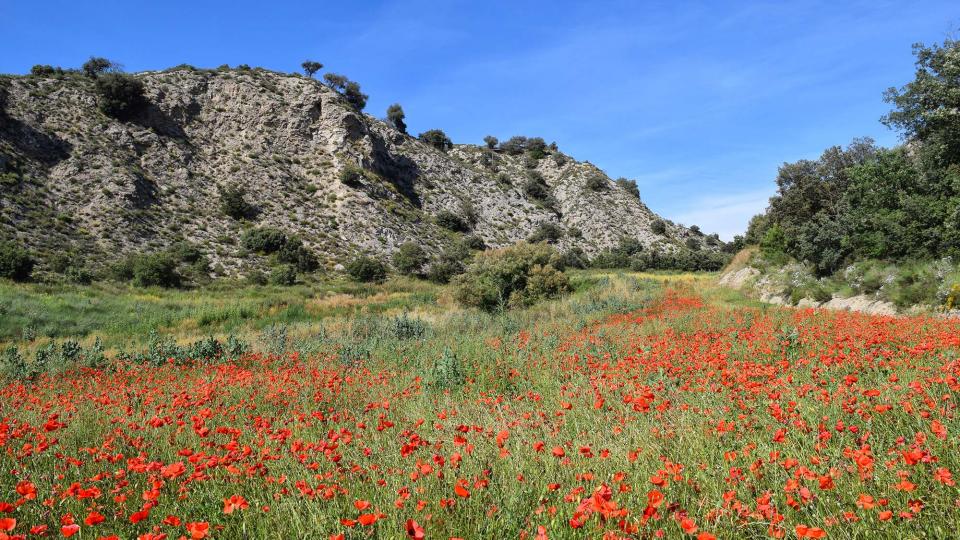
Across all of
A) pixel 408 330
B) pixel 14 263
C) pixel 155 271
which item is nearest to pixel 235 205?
pixel 155 271

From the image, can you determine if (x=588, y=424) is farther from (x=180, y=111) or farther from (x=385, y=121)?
(x=385, y=121)

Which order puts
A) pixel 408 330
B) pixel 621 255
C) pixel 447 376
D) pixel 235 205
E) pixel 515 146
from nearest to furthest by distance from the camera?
pixel 447 376
pixel 408 330
pixel 235 205
pixel 621 255
pixel 515 146

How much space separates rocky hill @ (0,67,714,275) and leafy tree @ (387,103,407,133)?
479cm

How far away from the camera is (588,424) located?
4.55 metres

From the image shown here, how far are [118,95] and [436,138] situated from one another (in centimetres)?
4195

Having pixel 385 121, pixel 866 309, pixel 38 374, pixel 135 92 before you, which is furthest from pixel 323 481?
pixel 385 121

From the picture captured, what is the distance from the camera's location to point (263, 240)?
131 feet

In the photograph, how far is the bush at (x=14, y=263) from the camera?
25.8 meters

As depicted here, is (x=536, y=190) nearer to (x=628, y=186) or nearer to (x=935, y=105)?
(x=628, y=186)

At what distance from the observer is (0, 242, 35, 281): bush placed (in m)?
25.8

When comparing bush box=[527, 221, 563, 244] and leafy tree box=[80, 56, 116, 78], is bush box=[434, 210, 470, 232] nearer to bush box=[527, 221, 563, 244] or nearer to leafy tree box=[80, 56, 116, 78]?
bush box=[527, 221, 563, 244]

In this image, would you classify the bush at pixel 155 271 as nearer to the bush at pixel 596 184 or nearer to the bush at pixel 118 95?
the bush at pixel 118 95

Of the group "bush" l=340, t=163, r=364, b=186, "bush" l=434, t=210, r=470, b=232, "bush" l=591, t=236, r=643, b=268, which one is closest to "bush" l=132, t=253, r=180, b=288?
"bush" l=340, t=163, r=364, b=186

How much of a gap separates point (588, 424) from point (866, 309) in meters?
17.4
